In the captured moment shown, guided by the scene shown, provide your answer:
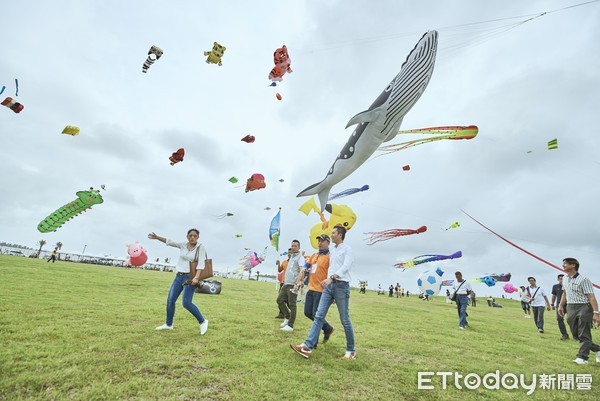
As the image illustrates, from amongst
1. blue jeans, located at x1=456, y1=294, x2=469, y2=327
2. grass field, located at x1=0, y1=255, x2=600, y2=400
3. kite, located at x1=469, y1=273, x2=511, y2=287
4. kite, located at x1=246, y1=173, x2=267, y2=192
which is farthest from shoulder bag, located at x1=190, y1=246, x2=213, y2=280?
kite, located at x1=469, y1=273, x2=511, y2=287

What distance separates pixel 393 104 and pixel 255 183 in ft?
26.4

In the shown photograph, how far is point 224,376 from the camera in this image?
373 centimetres

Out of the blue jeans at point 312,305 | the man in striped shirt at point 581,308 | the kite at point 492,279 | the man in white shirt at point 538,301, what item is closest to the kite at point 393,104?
the blue jeans at point 312,305

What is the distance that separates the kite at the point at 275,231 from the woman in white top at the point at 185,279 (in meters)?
14.5

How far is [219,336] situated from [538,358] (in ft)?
21.2

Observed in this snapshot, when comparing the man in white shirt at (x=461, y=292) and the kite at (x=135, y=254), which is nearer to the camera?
the man in white shirt at (x=461, y=292)

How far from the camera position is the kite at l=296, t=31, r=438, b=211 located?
5.14 m

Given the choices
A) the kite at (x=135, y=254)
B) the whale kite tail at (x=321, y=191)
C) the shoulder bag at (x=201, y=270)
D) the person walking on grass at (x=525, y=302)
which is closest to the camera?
the shoulder bag at (x=201, y=270)

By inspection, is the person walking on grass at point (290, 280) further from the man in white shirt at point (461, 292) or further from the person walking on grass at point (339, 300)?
the man in white shirt at point (461, 292)

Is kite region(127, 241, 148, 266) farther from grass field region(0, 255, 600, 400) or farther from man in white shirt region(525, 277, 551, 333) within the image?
man in white shirt region(525, 277, 551, 333)

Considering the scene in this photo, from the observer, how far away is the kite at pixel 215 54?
28.9ft

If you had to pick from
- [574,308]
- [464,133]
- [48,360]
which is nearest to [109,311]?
[48,360]
